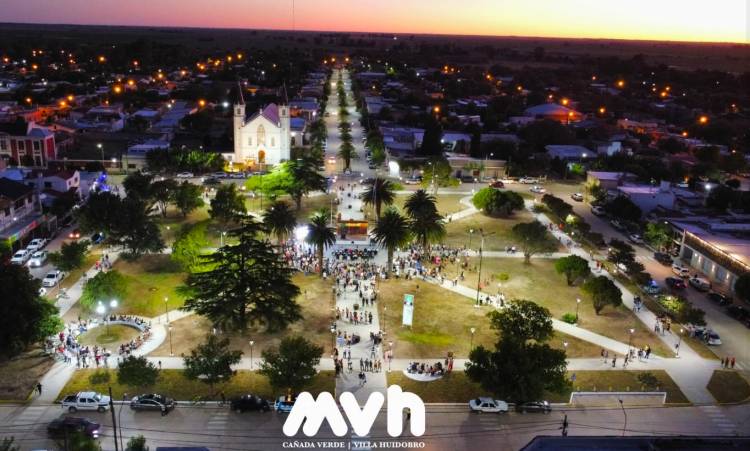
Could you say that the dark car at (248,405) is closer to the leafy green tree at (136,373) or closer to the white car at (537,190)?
the leafy green tree at (136,373)

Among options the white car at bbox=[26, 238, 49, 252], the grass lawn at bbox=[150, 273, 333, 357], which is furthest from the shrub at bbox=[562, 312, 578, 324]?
the white car at bbox=[26, 238, 49, 252]

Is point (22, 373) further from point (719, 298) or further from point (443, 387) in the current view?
point (719, 298)

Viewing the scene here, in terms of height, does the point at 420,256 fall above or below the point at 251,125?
below

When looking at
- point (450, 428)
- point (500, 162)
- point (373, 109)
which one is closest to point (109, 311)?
point (450, 428)

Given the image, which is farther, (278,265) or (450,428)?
(278,265)

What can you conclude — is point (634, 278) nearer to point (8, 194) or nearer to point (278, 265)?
point (278, 265)
